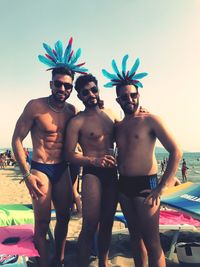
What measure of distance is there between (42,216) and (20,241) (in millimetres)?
525

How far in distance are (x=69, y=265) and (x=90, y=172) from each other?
1.76 metres

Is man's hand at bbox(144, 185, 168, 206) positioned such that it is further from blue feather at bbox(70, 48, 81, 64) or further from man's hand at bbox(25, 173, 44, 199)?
blue feather at bbox(70, 48, 81, 64)

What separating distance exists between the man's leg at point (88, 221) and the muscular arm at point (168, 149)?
32.9 inches

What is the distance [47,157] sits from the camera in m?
3.57

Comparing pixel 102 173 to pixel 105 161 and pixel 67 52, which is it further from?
pixel 67 52

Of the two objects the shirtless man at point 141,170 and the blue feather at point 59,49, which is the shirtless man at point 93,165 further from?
the blue feather at point 59,49

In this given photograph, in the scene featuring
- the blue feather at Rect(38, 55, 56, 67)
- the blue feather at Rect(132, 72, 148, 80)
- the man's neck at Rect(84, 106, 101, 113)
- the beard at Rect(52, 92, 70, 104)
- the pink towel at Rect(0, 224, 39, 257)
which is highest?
the blue feather at Rect(38, 55, 56, 67)

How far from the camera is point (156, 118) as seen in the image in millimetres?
3135

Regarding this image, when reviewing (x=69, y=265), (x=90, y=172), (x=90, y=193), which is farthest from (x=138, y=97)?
(x=69, y=265)

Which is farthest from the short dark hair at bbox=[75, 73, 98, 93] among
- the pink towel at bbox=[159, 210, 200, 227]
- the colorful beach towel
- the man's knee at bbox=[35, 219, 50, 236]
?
the pink towel at bbox=[159, 210, 200, 227]

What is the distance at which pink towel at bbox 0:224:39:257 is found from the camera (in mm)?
3246

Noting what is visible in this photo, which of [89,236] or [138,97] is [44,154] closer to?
[89,236]

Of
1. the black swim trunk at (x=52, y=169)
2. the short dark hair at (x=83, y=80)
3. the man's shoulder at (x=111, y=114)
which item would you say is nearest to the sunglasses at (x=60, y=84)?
the short dark hair at (x=83, y=80)

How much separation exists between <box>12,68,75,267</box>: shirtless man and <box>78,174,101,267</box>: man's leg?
1.84 feet
